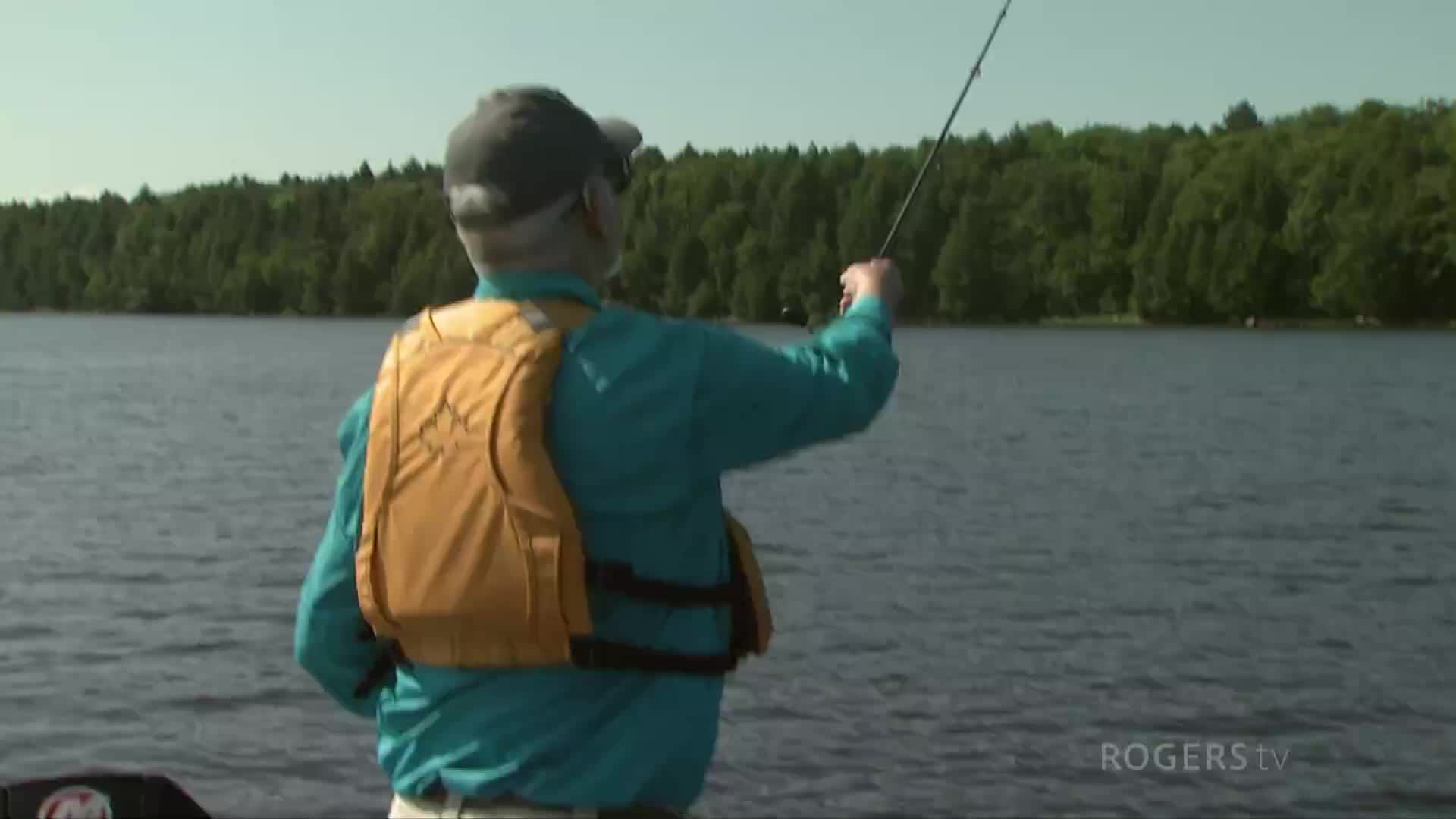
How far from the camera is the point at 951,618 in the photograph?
1466cm

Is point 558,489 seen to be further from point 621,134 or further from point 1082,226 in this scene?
point 1082,226

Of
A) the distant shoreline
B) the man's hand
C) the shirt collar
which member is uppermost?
the man's hand

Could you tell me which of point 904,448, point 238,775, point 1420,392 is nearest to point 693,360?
point 238,775

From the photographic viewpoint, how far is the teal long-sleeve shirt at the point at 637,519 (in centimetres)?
239

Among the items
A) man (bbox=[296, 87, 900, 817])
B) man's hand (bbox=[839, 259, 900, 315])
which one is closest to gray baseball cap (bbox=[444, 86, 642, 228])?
man (bbox=[296, 87, 900, 817])

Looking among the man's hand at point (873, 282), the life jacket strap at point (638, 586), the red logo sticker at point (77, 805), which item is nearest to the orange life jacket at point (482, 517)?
the life jacket strap at point (638, 586)

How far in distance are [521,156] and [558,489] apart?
1.47ft

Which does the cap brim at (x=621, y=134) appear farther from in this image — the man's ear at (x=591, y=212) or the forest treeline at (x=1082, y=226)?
the forest treeline at (x=1082, y=226)

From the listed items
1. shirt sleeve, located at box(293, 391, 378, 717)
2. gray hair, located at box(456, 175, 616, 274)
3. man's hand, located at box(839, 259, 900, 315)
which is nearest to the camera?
gray hair, located at box(456, 175, 616, 274)

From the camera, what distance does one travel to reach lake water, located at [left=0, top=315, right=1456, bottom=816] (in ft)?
34.2

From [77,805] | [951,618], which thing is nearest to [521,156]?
[77,805]

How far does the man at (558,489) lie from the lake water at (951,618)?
7.41 metres

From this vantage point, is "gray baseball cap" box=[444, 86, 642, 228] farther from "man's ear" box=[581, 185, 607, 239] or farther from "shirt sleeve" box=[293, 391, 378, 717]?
"shirt sleeve" box=[293, 391, 378, 717]

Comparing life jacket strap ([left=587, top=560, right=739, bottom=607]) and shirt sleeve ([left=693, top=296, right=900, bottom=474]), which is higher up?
shirt sleeve ([left=693, top=296, right=900, bottom=474])
